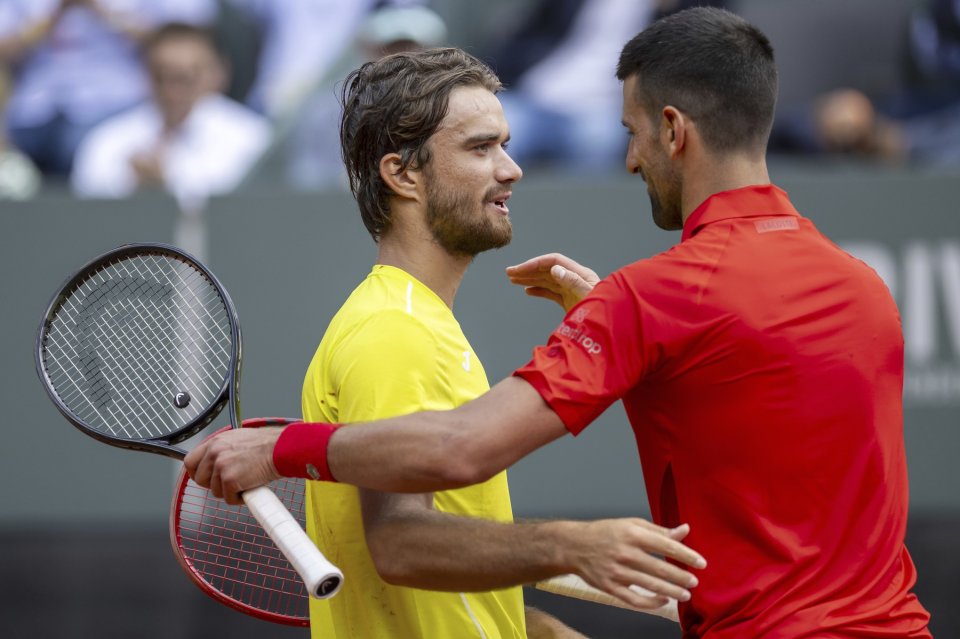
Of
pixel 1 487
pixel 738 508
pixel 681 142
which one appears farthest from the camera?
pixel 1 487

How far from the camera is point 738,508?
8.36ft

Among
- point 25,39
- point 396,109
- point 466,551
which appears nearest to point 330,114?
point 25,39

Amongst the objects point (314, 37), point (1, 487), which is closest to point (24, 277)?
point (1, 487)

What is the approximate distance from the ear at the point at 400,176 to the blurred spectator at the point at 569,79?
430 cm

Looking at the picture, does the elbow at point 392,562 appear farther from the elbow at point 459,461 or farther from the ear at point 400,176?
the ear at point 400,176

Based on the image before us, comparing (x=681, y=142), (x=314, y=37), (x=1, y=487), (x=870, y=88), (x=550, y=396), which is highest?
(x=314, y=37)

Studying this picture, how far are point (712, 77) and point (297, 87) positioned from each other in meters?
5.36

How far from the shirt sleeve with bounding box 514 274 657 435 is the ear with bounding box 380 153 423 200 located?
79 cm

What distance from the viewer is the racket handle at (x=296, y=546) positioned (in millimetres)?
2586

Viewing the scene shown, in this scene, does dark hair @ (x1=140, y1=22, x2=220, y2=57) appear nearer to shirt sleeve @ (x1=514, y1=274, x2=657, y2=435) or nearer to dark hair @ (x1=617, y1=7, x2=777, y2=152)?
dark hair @ (x1=617, y1=7, x2=777, y2=152)

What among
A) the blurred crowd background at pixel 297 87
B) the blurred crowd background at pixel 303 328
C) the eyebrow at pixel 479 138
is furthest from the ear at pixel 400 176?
the blurred crowd background at pixel 297 87

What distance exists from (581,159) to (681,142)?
193 inches

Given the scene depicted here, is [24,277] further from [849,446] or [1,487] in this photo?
[849,446]

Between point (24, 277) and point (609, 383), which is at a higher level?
point (24, 277)
